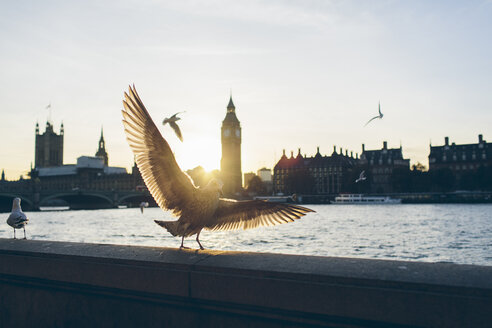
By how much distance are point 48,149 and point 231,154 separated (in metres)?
72.8

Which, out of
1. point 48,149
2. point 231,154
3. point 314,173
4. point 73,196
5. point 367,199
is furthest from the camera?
point 48,149

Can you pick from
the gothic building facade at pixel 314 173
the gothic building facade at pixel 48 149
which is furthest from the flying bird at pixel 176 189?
A: the gothic building facade at pixel 48 149

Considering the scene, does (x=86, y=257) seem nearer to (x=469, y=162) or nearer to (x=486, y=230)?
(x=486, y=230)

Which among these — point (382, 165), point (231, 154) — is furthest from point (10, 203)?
point (382, 165)

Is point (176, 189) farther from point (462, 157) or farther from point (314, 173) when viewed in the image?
point (314, 173)

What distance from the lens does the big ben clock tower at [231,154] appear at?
402 ft

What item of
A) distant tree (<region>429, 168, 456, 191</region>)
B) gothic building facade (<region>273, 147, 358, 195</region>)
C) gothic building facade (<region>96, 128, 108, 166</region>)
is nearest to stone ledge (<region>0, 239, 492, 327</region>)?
distant tree (<region>429, 168, 456, 191</region>)

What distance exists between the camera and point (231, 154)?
421 ft

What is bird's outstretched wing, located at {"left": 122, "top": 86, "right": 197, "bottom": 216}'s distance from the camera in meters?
3.60

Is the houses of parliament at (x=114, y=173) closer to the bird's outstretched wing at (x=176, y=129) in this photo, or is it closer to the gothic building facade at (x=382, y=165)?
the gothic building facade at (x=382, y=165)

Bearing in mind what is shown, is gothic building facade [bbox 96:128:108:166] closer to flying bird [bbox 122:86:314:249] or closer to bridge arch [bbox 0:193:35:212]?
bridge arch [bbox 0:193:35:212]

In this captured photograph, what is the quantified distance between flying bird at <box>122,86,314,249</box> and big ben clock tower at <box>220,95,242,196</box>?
116m

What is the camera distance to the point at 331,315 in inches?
85.2

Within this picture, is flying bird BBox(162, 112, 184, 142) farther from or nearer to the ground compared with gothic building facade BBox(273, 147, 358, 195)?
nearer to the ground
